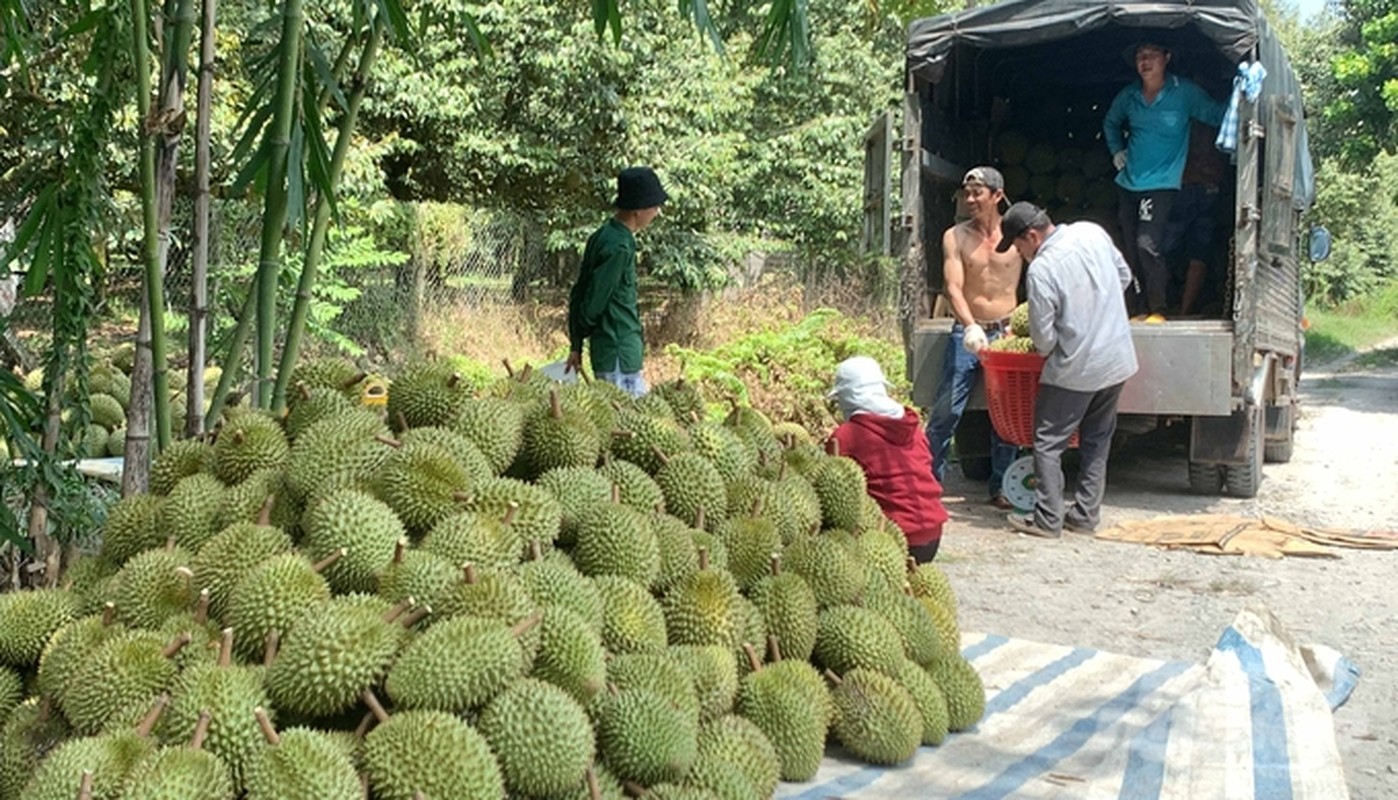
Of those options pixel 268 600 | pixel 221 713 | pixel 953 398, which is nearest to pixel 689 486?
pixel 268 600

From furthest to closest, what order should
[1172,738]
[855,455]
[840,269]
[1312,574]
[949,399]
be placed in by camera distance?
[840,269]
[949,399]
[1312,574]
[855,455]
[1172,738]

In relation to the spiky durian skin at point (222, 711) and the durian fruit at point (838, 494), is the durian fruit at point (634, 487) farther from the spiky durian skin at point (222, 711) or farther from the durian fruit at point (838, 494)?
the spiky durian skin at point (222, 711)

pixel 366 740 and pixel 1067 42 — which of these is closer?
pixel 366 740

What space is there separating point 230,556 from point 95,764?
2.08 ft

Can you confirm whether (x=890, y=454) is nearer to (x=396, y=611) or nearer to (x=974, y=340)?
(x=974, y=340)

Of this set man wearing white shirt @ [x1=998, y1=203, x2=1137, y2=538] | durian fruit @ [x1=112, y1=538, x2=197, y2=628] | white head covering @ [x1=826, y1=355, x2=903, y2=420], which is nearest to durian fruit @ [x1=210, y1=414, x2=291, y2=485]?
durian fruit @ [x1=112, y1=538, x2=197, y2=628]

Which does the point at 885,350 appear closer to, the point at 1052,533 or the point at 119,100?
the point at 1052,533

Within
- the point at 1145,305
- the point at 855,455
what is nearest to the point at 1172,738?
the point at 855,455

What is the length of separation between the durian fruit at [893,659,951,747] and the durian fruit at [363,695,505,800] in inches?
55.2

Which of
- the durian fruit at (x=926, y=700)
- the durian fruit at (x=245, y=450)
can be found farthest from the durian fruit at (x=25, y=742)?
the durian fruit at (x=926, y=700)

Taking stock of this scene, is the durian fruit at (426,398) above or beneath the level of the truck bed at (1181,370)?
above

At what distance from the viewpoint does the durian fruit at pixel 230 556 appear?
284 cm

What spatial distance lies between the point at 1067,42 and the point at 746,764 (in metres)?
7.62

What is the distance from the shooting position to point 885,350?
1191cm
